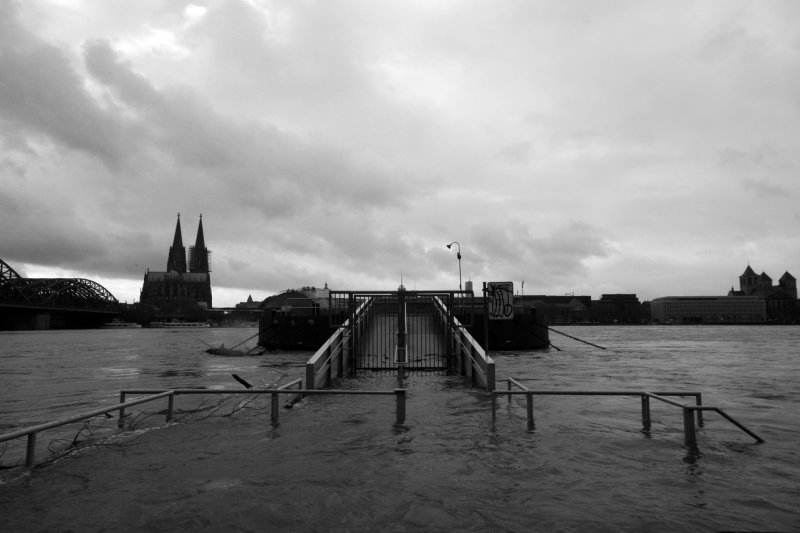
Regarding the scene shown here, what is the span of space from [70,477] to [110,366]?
3053cm

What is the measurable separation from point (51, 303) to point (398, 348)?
6295 inches

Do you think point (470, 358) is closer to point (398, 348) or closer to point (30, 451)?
point (398, 348)

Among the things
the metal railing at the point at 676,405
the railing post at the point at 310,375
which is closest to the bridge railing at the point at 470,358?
the metal railing at the point at 676,405

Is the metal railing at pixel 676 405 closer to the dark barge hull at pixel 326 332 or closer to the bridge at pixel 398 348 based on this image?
the bridge at pixel 398 348

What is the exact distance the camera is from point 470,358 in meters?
18.6

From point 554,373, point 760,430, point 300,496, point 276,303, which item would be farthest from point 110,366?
point 276,303

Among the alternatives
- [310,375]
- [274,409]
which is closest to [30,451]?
[274,409]

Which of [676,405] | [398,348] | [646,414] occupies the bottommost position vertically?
[646,414]

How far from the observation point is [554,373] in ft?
87.7

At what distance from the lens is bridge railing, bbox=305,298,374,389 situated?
1508 cm

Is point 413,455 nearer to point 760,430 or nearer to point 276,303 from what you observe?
point 760,430

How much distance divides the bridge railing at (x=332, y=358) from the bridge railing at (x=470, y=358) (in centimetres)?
430

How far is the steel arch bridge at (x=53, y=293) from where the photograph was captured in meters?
137

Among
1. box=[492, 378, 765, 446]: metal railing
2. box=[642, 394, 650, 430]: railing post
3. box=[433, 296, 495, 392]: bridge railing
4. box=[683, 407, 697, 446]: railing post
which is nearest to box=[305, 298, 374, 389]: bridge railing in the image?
box=[433, 296, 495, 392]: bridge railing
